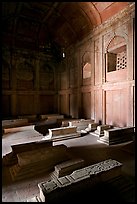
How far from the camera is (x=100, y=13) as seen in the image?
895 centimetres

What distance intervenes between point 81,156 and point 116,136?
7.67 feet

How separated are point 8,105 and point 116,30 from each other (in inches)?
372

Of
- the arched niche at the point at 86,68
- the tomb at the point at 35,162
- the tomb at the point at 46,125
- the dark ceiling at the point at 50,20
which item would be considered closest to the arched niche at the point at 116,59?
the dark ceiling at the point at 50,20

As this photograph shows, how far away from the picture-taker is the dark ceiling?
9047 mm

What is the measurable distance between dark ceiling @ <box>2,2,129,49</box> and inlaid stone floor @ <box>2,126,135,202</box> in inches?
281

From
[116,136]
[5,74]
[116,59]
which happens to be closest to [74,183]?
[116,136]

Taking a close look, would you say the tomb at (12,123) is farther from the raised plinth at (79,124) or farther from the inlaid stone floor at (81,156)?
the raised plinth at (79,124)

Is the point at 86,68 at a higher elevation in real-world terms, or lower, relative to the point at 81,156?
higher

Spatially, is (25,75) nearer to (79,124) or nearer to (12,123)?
(12,123)

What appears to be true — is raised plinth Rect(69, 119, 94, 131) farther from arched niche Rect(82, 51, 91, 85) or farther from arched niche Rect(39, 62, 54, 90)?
arched niche Rect(39, 62, 54, 90)

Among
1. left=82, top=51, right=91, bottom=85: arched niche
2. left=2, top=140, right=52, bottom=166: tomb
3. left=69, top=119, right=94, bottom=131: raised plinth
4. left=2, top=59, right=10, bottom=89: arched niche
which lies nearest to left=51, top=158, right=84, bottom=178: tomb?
left=2, top=140, right=52, bottom=166: tomb

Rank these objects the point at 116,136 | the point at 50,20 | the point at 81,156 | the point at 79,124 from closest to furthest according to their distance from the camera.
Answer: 1. the point at 81,156
2. the point at 116,136
3. the point at 79,124
4. the point at 50,20

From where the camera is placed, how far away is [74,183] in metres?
2.79

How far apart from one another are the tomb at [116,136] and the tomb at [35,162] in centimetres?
255
